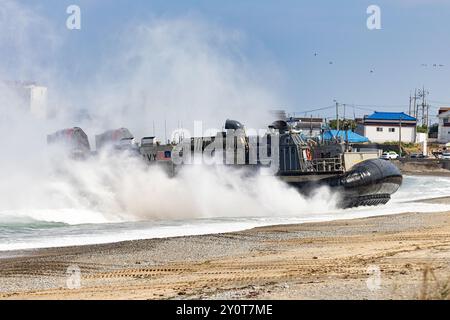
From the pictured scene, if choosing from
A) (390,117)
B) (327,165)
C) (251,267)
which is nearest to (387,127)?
(390,117)

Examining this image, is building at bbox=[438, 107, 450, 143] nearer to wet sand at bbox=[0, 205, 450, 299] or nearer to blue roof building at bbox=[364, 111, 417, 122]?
blue roof building at bbox=[364, 111, 417, 122]

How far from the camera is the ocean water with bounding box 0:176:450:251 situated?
55.1 ft

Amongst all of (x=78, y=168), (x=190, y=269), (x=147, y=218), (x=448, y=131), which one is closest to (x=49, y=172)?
(x=78, y=168)

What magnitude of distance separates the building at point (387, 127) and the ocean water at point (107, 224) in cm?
5838

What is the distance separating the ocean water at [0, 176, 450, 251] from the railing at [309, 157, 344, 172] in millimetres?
1597

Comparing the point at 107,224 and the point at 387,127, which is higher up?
the point at 387,127

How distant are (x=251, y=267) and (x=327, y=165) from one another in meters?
15.8

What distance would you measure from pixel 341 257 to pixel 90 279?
420 centimetres

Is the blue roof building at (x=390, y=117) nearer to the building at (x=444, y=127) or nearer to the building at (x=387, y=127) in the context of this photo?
the building at (x=387, y=127)

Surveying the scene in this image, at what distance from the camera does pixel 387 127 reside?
3354 inches

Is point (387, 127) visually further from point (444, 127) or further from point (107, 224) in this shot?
point (107, 224)
